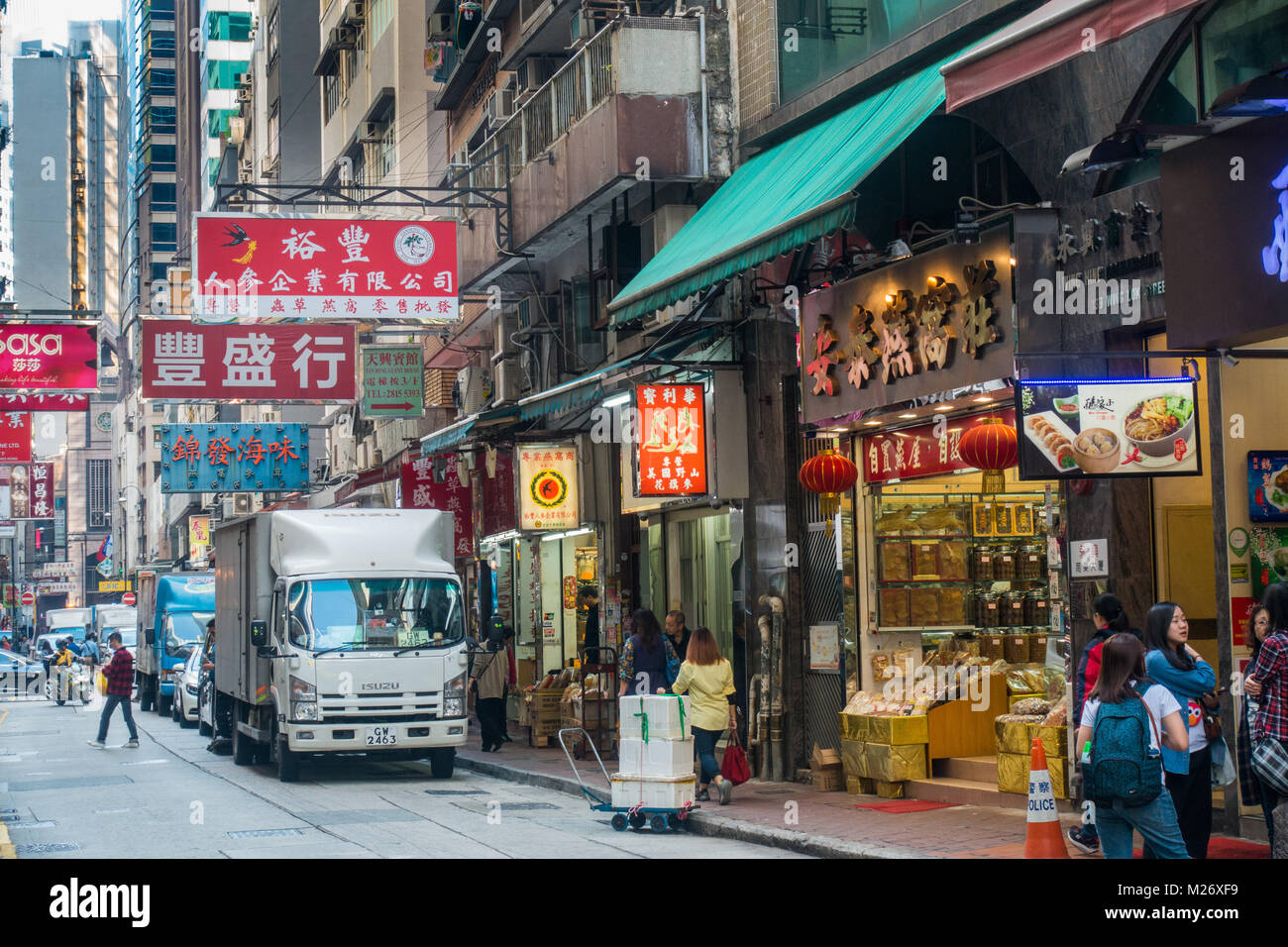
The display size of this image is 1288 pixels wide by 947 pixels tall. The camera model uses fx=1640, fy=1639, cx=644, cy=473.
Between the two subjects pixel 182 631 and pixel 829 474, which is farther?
pixel 182 631

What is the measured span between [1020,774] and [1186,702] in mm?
4535

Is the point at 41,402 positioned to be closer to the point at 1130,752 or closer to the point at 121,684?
the point at 121,684

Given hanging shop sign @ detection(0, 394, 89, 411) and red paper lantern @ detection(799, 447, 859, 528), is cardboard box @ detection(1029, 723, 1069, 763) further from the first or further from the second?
hanging shop sign @ detection(0, 394, 89, 411)

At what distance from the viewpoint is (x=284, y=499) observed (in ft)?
171

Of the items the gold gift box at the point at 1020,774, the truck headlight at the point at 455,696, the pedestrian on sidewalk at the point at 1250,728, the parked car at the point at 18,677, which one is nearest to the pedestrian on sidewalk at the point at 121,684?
the truck headlight at the point at 455,696

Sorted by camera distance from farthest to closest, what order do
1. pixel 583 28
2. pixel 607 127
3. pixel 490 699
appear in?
1. pixel 490 699
2. pixel 583 28
3. pixel 607 127

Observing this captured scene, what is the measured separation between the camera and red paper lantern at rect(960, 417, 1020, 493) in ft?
44.7

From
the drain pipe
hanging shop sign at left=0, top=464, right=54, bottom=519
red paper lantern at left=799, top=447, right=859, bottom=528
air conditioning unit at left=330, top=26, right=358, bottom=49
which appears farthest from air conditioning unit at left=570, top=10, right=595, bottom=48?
hanging shop sign at left=0, top=464, right=54, bottom=519

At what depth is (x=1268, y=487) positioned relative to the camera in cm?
1169

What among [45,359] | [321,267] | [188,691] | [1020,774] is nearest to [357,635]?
[321,267]

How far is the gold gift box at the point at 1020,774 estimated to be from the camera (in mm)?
13430

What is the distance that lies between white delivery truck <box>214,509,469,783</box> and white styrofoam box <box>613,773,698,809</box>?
5.57m

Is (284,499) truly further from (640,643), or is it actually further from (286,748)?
(640,643)
